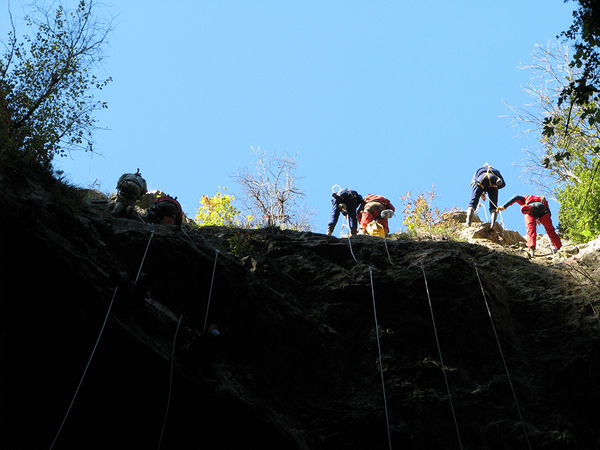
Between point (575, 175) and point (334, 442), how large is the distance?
1231 centimetres

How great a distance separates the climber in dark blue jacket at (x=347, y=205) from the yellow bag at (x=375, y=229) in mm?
1174

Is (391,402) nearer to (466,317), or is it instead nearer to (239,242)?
(466,317)

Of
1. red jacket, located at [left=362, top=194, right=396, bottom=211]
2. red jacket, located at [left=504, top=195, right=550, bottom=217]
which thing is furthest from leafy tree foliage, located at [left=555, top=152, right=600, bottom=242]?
red jacket, located at [left=362, top=194, right=396, bottom=211]

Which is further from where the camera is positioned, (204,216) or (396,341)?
(204,216)

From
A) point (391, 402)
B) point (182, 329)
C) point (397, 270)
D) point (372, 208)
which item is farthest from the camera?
point (372, 208)

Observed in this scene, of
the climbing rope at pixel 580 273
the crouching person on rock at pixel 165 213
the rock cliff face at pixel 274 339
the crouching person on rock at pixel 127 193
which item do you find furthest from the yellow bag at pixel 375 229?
the crouching person on rock at pixel 127 193

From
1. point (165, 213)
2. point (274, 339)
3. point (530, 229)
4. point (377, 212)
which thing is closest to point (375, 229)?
point (377, 212)

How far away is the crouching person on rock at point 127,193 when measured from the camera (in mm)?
10250

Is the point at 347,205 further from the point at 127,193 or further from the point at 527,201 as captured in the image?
the point at 127,193

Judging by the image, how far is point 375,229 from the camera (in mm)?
13734

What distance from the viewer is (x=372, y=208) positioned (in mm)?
14234

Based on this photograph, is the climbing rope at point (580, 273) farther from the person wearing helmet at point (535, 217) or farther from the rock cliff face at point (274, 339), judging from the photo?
the person wearing helmet at point (535, 217)

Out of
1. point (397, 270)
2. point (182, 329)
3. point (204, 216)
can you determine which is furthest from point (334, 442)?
point (204, 216)

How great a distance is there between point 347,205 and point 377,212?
45.5 inches
